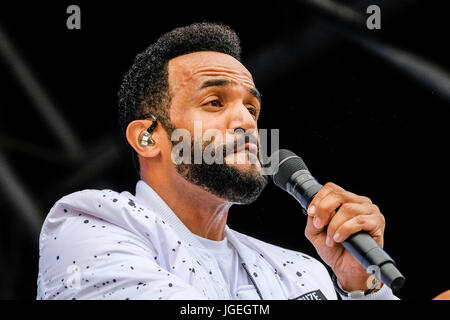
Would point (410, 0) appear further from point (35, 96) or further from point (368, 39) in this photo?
point (35, 96)

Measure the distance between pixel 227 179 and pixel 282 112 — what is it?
0.37 m

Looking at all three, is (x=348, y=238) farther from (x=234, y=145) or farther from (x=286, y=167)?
(x=234, y=145)

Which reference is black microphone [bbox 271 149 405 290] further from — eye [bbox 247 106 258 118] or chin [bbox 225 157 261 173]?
eye [bbox 247 106 258 118]

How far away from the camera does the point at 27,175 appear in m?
1.71

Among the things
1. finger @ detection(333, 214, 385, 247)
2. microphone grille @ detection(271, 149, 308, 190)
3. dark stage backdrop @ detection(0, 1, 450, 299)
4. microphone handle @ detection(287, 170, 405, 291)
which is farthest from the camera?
dark stage backdrop @ detection(0, 1, 450, 299)

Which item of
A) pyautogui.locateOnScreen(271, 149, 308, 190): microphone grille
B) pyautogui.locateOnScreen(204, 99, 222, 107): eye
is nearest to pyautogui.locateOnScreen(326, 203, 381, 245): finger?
pyautogui.locateOnScreen(271, 149, 308, 190): microphone grille

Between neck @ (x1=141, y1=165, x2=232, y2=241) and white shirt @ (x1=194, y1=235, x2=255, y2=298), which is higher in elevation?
neck @ (x1=141, y1=165, x2=232, y2=241)

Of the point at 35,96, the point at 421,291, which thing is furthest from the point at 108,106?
the point at 421,291

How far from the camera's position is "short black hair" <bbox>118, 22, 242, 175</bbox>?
4.22ft

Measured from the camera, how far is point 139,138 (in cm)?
128

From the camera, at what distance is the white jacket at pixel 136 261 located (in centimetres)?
83

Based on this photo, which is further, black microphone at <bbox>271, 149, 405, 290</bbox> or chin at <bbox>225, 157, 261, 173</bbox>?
chin at <bbox>225, 157, 261, 173</bbox>
